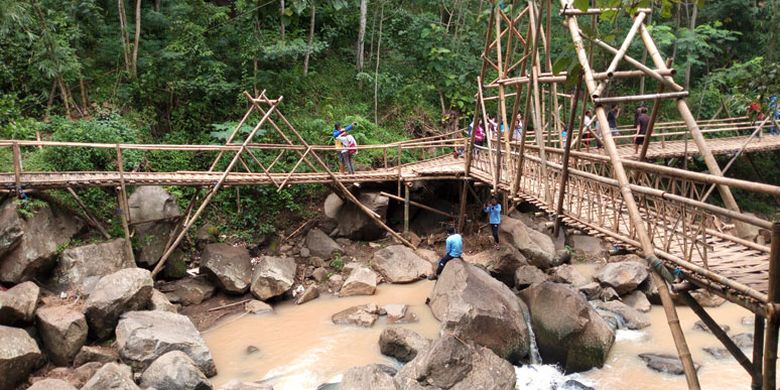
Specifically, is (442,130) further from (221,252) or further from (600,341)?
(600,341)

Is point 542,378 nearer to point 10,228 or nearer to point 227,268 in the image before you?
point 227,268

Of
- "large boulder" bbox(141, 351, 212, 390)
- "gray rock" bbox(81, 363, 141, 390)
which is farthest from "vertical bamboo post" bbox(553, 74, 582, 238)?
"gray rock" bbox(81, 363, 141, 390)

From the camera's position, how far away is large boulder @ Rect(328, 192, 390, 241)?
13875 millimetres

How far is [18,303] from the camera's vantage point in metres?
8.18

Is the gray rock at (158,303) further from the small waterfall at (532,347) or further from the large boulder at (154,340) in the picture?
the small waterfall at (532,347)

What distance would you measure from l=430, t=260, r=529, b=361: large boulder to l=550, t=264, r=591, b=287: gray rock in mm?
2635

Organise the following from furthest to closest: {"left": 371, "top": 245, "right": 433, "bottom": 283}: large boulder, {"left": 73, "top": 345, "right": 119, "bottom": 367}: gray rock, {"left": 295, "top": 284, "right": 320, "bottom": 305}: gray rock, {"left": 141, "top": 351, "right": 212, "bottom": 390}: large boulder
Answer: {"left": 371, "top": 245, "right": 433, "bottom": 283}: large boulder < {"left": 295, "top": 284, "right": 320, "bottom": 305}: gray rock < {"left": 73, "top": 345, "right": 119, "bottom": 367}: gray rock < {"left": 141, "top": 351, "right": 212, "bottom": 390}: large boulder

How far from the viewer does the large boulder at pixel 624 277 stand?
11.3 metres

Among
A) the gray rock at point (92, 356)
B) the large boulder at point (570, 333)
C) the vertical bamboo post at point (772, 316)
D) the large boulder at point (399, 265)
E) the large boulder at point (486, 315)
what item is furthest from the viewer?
the large boulder at point (399, 265)

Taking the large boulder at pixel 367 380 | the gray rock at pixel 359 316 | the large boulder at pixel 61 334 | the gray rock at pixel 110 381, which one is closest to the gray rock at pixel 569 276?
the gray rock at pixel 359 316

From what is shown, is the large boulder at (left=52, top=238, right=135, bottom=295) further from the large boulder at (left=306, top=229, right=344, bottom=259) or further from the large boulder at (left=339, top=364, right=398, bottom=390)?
the large boulder at (left=339, top=364, right=398, bottom=390)

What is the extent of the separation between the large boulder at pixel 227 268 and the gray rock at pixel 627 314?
7.45m

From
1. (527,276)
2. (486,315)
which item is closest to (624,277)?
(527,276)

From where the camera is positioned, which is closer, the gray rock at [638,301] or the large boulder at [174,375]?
the large boulder at [174,375]
